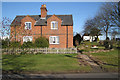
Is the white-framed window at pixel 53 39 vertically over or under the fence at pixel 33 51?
over

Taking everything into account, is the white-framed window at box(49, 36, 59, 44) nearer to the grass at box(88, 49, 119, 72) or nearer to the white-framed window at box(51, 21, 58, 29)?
the white-framed window at box(51, 21, 58, 29)

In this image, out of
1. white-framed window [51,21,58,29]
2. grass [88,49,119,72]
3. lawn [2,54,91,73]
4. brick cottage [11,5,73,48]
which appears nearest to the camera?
lawn [2,54,91,73]

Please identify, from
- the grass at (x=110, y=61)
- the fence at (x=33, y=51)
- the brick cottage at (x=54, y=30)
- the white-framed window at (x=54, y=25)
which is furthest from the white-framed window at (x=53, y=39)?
the grass at (x=110, y=61)

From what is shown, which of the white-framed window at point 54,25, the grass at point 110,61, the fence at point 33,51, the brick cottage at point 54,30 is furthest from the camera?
the white-framed window at point 54,25

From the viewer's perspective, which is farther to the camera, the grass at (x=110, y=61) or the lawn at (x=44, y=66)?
the grass at (x=110, y=61)

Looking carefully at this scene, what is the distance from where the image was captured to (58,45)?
22250 millimetres

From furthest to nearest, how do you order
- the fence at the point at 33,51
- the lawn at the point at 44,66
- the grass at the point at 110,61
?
the fence at the point at 33,51, the grass at the point at 110,61, the lawn at the point at 44,66

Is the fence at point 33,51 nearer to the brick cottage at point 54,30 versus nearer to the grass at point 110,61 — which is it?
the grass at point 110,61

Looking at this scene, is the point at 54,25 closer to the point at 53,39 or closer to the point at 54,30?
the point at 54,30

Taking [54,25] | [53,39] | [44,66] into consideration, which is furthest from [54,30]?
[44,66]

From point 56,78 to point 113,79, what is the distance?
310 centimetres

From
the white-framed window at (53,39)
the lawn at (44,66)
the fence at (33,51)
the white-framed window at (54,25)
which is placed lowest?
the lawn at (44,66)

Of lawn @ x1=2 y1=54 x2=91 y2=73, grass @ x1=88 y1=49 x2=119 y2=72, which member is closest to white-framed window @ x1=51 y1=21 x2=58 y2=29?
grass @ x1=88 y1=49 x2=119 y2=72

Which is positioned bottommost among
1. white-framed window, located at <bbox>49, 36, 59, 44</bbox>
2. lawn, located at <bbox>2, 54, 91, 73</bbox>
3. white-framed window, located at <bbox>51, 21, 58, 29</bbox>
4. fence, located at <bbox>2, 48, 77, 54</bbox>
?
lawn, located at <bbox>2, 54, 91, 73</bbox>
